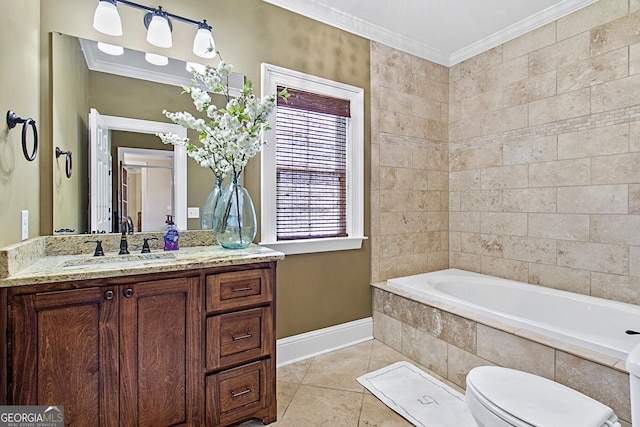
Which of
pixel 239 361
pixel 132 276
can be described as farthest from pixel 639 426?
pixel 132 276

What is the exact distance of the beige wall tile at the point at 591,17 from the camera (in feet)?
7.34

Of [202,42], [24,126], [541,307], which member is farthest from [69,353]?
[541,307]

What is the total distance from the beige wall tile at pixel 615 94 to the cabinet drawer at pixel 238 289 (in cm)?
259

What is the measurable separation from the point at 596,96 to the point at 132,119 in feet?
10.3

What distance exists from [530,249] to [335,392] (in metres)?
2.00

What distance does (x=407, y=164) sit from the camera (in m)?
3.09

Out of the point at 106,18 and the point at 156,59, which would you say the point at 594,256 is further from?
the point at 106,18

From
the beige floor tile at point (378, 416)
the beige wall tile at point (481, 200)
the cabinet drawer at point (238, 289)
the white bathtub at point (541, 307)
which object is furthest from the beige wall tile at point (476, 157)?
the cabinet drawer at point (238, 289)

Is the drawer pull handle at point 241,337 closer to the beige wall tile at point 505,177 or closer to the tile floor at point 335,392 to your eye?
the tile floor at point 335,392

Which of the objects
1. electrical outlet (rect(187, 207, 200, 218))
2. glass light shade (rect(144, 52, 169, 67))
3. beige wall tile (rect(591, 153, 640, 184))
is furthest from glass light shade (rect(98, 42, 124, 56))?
beige wall tile (rect(591, 153, 640, 184))

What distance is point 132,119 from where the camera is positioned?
1.90 metres

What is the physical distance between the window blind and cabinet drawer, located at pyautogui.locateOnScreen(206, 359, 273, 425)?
3.29 feet

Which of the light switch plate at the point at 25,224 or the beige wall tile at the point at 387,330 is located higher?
the light switch plate at the point at 25,224

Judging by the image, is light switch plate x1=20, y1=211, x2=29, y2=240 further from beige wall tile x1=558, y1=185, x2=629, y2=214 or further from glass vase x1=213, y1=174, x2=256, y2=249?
beige wall tile x1=558, y1=185, x2=629, y2=214
